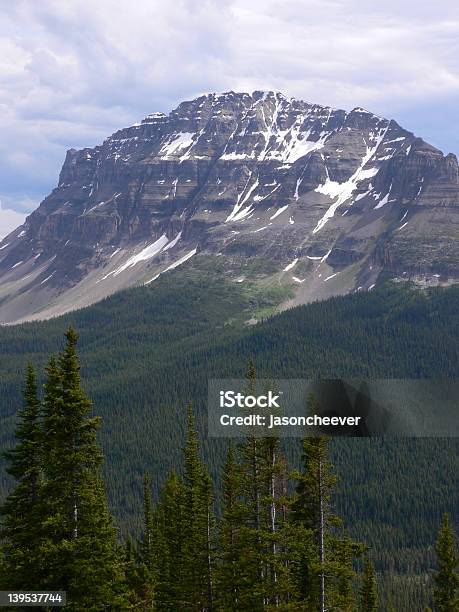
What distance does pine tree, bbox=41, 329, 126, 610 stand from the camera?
116 ft

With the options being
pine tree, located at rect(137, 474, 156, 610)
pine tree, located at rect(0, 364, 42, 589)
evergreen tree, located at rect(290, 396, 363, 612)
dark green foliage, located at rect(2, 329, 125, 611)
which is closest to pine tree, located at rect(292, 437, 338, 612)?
evergreen tree, located at rect(290, 396, 363, 612)

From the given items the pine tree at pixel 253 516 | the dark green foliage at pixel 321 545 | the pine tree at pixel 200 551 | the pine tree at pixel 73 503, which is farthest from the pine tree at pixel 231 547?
the pine tree at pixel 73 503

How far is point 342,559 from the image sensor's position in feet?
142

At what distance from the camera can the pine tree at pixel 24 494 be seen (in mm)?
36844

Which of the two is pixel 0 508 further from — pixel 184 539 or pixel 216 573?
pixel 184 539

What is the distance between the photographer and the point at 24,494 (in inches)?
1540

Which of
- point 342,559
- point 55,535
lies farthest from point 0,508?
point 342,559

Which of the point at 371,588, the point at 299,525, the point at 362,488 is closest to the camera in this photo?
the point at 299,525

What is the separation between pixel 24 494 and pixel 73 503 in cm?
431

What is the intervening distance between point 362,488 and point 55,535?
6500 inches

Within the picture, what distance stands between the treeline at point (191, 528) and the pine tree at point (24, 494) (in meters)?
0.06

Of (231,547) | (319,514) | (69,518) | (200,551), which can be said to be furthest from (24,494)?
(200,551)

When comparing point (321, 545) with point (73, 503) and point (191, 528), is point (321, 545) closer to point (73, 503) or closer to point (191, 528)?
point (73, 503)

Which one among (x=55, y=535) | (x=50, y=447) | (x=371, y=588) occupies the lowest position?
(x=371, y=588)
